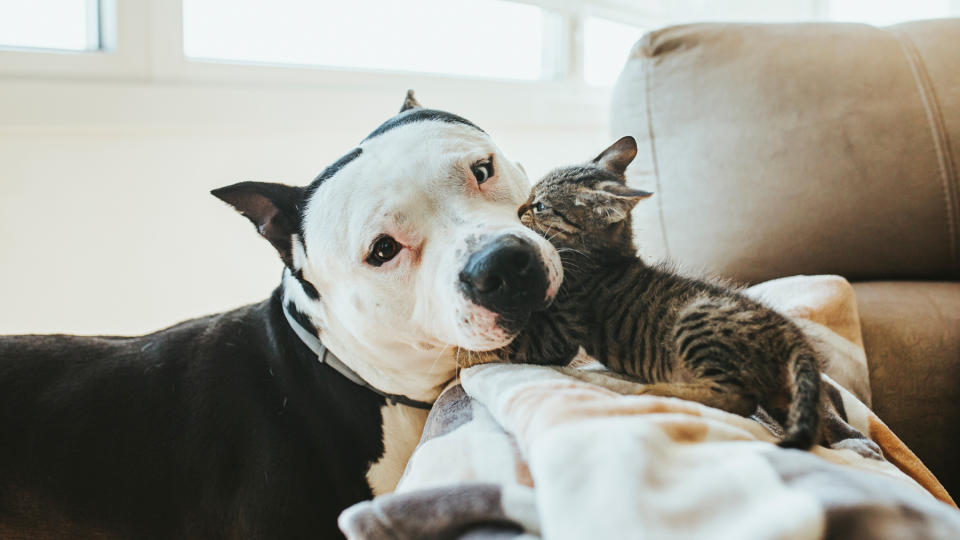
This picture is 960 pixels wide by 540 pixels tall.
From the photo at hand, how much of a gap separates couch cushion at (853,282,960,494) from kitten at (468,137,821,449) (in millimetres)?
615

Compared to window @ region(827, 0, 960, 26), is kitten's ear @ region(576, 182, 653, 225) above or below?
below

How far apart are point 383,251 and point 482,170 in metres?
0.23

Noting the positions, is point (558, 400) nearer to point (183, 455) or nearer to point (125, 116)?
point (183, 455)

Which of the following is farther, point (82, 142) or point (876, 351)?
point (82, 142)

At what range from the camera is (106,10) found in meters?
1.94

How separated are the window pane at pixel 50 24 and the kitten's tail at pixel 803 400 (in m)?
1.95

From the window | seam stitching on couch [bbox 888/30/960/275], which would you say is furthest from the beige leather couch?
the window

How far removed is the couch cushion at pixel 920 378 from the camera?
58.5 inches

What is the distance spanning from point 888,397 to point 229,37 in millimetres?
2129

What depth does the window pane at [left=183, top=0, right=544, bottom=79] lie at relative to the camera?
2.27 metres

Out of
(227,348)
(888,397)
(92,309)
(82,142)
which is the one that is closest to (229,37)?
(82,142)

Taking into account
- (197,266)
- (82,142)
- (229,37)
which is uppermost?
(229,37)

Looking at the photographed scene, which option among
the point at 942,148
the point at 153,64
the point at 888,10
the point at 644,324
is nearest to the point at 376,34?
the point at 153,64

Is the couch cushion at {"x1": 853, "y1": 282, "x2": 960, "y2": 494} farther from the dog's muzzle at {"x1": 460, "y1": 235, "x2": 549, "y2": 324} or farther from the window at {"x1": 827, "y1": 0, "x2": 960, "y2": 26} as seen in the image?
the window at {"x1": 827, "y1": 0, "x2": 960, "y2": 26}
